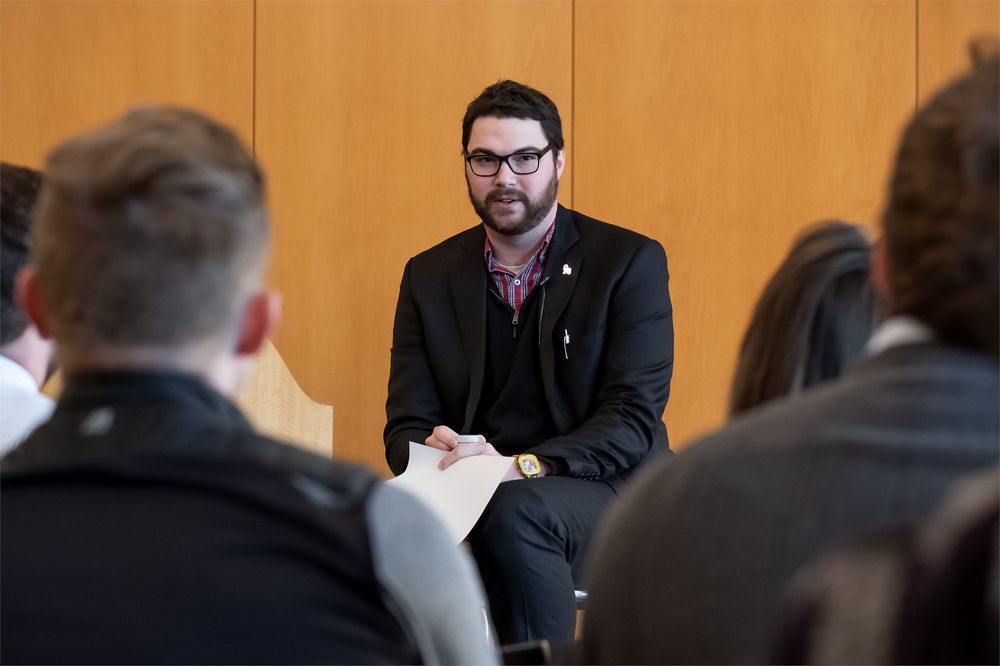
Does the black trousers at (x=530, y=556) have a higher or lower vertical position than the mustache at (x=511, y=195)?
lower

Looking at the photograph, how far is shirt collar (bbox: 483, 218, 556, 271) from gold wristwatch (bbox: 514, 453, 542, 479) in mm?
617

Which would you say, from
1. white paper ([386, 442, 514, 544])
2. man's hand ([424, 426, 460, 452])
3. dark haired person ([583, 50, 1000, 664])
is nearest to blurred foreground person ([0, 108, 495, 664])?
dark haired person ([583, 50, 1000, 664])

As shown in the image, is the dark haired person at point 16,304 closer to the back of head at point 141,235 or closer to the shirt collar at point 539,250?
the back of head at point 141,235

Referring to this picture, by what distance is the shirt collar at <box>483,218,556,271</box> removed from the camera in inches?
135

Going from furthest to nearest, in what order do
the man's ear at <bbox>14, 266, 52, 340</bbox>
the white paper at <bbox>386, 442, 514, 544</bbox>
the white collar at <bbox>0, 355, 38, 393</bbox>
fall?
the white paper at <bbox>386, 442, 514, 544</bbox> < the white collar at <bbox>0, 355, 38, 393</bbox> < the man's ear at <bbox>14, 266, 52, 340</bbox>

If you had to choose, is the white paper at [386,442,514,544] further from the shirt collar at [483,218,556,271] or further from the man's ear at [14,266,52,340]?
the man's ear at [14,266,52,340]

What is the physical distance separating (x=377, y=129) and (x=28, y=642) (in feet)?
13.0

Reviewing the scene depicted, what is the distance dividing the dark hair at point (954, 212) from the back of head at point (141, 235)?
0.55 metres

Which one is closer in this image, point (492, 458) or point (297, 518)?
point (297, 518)

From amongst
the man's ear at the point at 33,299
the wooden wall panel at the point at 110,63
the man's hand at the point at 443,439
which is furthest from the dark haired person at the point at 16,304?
the wooden wall panel at the point at 110,63

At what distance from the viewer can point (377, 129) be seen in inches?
187

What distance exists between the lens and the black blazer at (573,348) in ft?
10.4

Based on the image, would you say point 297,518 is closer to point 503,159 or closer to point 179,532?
point 179,532

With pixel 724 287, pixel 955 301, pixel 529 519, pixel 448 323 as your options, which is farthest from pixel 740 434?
pixel 724 287
